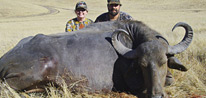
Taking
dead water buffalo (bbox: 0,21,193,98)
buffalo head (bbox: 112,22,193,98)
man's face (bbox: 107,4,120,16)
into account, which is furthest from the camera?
man's face (bbox: 107,4,120,16)

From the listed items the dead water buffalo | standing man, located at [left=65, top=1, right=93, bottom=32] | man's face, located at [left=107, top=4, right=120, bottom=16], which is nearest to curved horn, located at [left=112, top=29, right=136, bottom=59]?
the dead water buffalo

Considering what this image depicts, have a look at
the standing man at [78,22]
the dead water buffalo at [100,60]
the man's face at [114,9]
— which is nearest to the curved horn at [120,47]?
the dead water buffalo at [100,60]

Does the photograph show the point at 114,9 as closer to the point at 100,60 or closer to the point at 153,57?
the point at 100,60

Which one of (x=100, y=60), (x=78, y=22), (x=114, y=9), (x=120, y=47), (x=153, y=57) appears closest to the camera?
(x=153, y=57)

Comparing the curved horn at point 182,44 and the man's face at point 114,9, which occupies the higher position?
the man's face at point 114,9

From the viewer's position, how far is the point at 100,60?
14.8ft

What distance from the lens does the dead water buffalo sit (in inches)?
155

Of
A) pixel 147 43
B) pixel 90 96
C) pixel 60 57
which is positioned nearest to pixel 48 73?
pixel 60 57

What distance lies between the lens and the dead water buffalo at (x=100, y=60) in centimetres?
393

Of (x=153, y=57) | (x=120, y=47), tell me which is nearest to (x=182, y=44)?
(x=153, y=57)

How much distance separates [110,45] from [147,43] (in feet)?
3.08

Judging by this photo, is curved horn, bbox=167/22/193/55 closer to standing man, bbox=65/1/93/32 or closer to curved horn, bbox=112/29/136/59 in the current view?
curved horn, bbox=112/29/136/59

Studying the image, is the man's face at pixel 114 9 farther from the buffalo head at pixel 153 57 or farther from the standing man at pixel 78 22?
the buffalo head at pixel 153 57

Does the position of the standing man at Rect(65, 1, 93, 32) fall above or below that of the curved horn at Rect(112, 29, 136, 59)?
above
